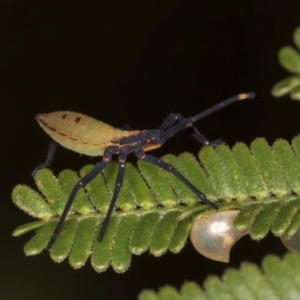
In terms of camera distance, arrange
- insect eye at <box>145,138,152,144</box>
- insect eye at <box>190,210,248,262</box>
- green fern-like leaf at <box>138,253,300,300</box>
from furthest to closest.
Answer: insect eye at <box>145,138,152,144</box>, insect eye at <box>190,210,248,262</box>, green fern-like leaf at <box>138,253,300,300</box>

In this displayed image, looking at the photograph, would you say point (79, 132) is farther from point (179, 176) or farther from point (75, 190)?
point (179, 176)

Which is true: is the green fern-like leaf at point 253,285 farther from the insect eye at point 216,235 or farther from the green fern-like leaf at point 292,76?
the green fern-like leaf at point 292,76

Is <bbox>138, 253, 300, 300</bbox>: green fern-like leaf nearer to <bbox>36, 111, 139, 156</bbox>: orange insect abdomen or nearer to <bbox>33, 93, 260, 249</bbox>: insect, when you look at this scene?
<bbox>33, 93, 260, 249</bbox>: insect

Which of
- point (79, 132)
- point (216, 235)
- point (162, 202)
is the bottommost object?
point (216, 235)

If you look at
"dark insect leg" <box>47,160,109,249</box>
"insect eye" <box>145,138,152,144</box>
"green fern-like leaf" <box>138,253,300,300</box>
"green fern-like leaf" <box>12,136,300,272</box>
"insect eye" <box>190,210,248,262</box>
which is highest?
"dark insect leg" <box>47,160,109,249</box>

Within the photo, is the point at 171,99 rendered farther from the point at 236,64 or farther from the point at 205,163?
the point at 205,163

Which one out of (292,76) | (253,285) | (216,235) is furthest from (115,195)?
(292,76)

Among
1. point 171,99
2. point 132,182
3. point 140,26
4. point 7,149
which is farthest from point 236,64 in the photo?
point 132,182

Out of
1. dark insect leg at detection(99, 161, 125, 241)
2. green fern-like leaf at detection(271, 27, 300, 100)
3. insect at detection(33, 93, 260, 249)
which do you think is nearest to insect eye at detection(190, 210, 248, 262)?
dark insect leg at detection(99, 161, 125, 241)
